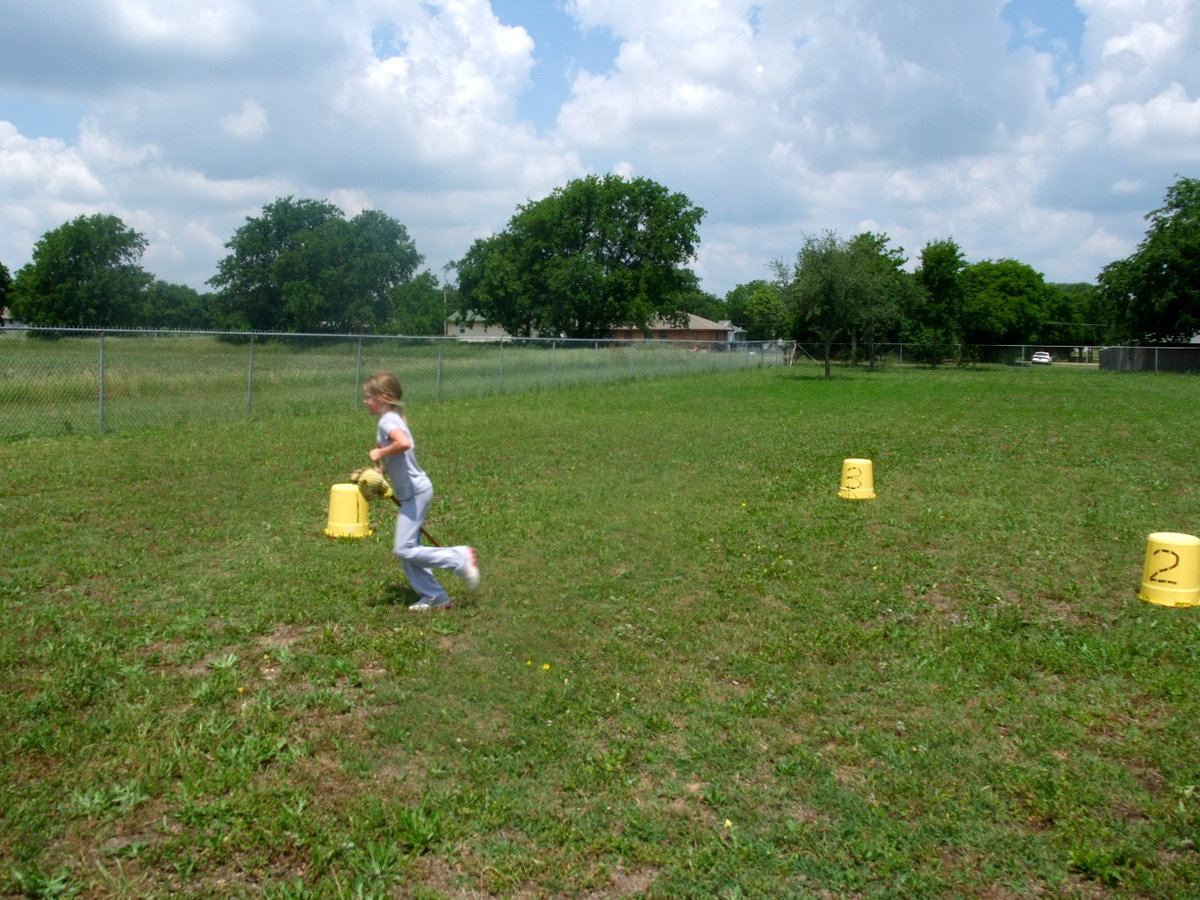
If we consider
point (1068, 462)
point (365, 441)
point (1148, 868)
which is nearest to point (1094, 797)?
point (1148, 868)

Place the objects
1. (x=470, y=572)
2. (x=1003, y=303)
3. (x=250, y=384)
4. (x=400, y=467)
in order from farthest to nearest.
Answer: (x=1003, y=303)
(x=250, y=384)
(x=470, y=572)
(x=400, y=467)

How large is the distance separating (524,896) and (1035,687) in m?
3.03

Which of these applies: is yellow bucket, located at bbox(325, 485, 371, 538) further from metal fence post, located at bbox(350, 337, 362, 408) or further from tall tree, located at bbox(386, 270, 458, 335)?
tall tree, located at bbox(386, 270, 458, 335)

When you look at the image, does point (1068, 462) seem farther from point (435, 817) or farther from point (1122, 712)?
point (435, 817)

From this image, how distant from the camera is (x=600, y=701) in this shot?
4.51m

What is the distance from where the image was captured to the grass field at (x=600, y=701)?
319cm

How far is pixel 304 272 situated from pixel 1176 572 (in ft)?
185

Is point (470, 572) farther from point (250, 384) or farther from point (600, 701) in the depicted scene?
point (250, 384)

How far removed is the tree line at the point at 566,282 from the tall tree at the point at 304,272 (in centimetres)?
9

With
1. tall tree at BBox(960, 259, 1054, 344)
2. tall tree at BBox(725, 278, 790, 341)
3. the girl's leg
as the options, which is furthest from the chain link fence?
tall tree at BBox(960, 259, 1054, 344)

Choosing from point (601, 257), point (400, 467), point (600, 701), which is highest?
point (601, 257)

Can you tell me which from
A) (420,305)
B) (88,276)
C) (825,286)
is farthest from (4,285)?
(825,286)

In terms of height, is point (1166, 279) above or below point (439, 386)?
above

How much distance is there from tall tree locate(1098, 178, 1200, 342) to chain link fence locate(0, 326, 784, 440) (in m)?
39.7
